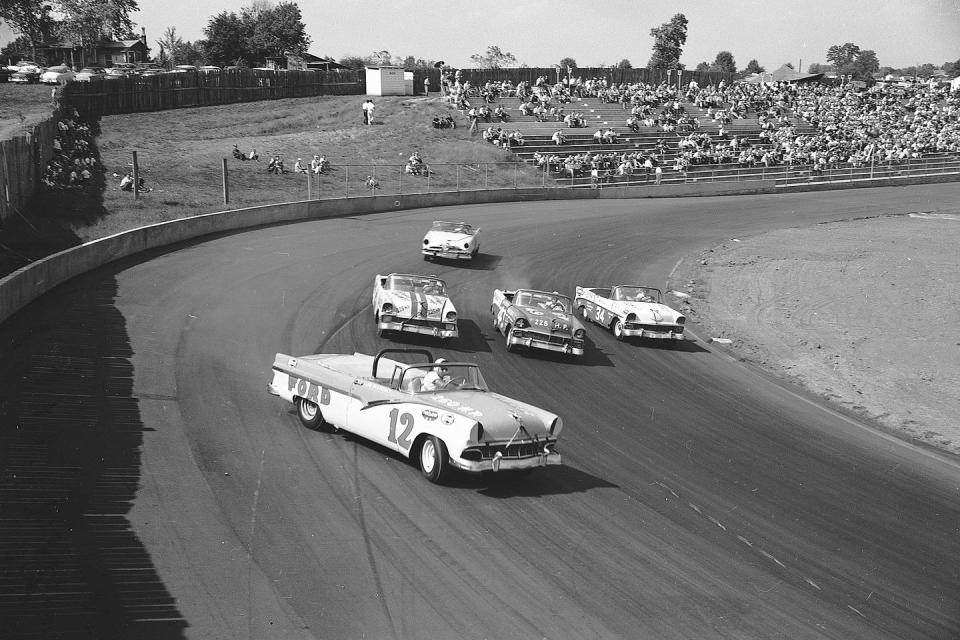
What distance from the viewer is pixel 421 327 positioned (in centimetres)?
1778

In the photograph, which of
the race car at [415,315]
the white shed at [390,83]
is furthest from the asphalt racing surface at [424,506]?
the white shed at [390,83]

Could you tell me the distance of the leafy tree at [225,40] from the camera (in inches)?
3693

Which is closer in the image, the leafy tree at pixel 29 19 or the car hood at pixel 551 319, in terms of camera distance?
the car hood at pixel 551 319

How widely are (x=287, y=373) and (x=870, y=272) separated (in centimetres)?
2310

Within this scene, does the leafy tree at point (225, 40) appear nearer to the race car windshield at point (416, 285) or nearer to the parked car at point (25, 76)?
the parked car at point (25, 76)

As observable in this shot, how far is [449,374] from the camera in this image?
38.3 feet

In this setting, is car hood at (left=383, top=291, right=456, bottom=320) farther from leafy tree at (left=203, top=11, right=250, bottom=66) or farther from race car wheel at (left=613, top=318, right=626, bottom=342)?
leafy tree at (left=203, top=11, right=250, bottom=66)

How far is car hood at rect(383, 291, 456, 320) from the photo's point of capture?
17719 millimetres

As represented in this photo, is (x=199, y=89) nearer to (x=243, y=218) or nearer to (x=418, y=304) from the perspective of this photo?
(x=243, y=218)

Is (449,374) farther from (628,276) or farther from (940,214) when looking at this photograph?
(940,214)

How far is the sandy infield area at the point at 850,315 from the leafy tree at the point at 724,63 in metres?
119

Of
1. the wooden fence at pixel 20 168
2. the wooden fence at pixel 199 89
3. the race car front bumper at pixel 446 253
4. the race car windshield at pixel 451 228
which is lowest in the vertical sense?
the race car front bumper at pixel 446 253

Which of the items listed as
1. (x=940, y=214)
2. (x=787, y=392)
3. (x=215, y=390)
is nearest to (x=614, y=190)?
(x=940, y=214)

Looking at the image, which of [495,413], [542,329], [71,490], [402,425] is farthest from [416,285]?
[71,490]
